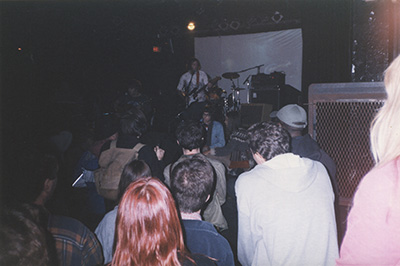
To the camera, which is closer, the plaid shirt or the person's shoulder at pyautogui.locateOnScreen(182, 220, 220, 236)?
the plaid shirt

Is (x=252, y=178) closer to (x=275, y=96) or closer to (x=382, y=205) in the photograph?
(x=382, y=205)

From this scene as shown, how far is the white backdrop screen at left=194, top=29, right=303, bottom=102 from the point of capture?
10.7 meters

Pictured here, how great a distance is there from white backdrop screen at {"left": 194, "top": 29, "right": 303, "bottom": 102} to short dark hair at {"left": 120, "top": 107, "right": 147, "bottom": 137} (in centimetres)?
852

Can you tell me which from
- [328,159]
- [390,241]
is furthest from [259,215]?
[328,159]

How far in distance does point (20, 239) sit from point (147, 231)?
0.47 meters

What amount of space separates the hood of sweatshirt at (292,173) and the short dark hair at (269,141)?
0.24 m

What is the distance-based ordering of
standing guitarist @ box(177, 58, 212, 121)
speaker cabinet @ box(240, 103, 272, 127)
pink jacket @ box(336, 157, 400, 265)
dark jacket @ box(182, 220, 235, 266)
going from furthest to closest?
standing guitarist @ box(177, 58, 212, 121) < speaker cabinet @ box(240, 103, 272, 127) < dark jacket @ box(182, 220, 235, 266) < pink jacket @ box(336, 157, 400, 265)

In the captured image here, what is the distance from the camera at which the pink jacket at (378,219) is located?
2.65ft

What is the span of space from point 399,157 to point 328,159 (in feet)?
6.60

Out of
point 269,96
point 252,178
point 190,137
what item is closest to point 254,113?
point 269,96

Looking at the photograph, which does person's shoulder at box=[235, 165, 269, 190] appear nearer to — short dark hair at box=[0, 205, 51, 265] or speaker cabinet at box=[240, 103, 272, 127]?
short dark hair at box=[0, 205, 51, 265]

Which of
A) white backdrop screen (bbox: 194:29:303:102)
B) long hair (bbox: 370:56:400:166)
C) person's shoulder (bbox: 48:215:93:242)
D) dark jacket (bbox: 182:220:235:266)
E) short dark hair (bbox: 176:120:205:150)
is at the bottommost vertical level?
dark jacket (bbox: 182:220:235:266)

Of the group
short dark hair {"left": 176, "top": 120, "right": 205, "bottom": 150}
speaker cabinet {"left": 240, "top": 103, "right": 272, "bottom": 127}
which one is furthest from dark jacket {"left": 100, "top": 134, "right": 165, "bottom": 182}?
speaker cabinet {"left": 240, "top": 103, "right": 272, "bottom": 127}

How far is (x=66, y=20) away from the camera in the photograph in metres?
8.41
